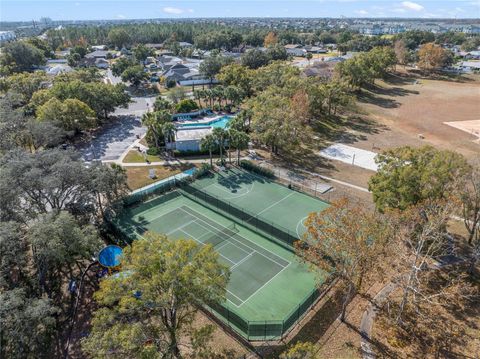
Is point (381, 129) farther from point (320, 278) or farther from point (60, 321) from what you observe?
point (60, 321)

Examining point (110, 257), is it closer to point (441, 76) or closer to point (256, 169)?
point (256, 169)

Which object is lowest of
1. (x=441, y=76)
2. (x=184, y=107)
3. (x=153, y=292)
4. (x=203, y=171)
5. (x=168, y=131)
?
(x=441, y=76)

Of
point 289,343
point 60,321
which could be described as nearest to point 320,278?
point 289,343

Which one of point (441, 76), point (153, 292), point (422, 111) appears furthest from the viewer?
point (441, 76)

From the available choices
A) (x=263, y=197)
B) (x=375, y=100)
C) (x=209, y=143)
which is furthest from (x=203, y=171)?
(x=375, y=100)

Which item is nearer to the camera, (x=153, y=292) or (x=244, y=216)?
(x=153, y=292)

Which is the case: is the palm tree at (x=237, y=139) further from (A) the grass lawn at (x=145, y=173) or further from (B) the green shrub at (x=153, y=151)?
(B) the green shrub at (x=153, y=151)

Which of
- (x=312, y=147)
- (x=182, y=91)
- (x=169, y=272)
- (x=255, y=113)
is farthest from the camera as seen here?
(x=182, y=91)

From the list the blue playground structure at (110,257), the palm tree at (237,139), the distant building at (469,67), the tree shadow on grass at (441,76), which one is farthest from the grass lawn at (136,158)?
the distant building at (469,67)
